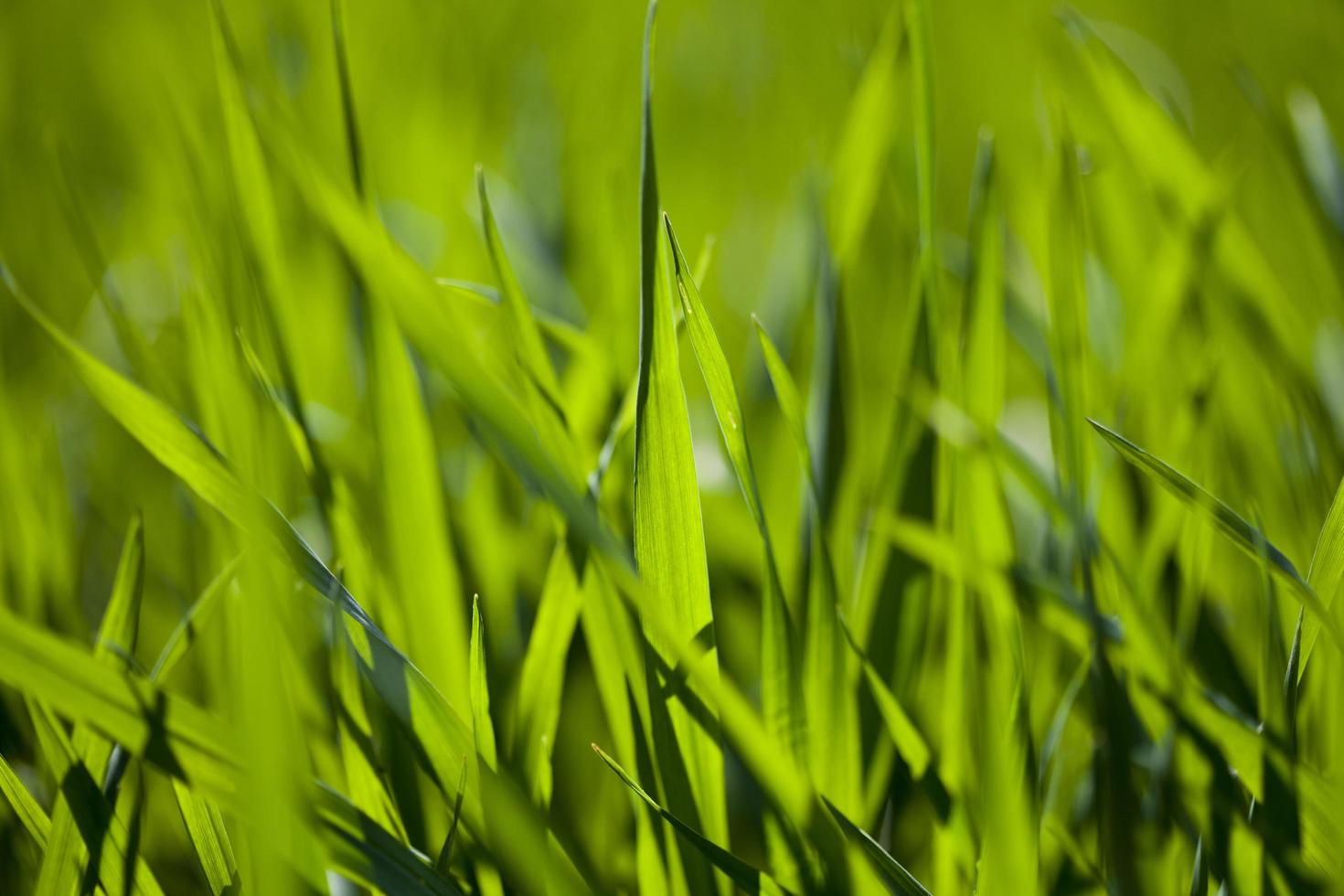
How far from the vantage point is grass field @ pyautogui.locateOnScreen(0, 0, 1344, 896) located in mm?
234

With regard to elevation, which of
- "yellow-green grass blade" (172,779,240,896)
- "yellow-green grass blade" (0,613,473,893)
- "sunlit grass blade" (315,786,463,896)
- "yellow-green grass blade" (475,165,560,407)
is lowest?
"yellow-green grass blade" (172,779,240,896)

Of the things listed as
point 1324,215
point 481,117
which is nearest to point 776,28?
point 481,117

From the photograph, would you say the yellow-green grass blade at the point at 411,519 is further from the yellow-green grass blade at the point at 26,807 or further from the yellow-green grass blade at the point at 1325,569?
the yellow-green grass blade at the point at 1325,569

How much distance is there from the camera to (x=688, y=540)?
251 millimetres

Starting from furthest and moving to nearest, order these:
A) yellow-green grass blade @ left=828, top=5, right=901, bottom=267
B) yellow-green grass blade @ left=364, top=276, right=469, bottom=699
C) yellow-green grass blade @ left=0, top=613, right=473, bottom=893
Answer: yellow-green grass blade @ left=828, top=5, right=901, bottom=267 → yellow-green grass blade @ left=364, top=276, right=469, bottom=699 → yellow-green grass blade @ left=0, top=613, right=473, bottom=893

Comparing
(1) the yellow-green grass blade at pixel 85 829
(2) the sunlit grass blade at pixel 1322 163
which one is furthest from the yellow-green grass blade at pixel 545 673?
(2) the sunlit grass blade at pixel 1322 163

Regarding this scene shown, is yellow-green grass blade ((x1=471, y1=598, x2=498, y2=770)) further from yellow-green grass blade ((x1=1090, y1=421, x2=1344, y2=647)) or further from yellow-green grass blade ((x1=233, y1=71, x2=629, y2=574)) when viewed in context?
yellow-green grass blade ((x1=1090, y1=421, x2=1344, y2=647))

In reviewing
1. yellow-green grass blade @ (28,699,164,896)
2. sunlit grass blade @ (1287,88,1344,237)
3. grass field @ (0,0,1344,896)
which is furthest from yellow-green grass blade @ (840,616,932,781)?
sunlit grass blade @ (1287,88,1344,237)

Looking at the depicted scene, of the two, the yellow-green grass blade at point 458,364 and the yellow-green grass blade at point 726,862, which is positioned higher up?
the yellow-green grass blade at point 458,364

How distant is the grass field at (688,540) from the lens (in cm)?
23

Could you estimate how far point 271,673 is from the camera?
0.60ft

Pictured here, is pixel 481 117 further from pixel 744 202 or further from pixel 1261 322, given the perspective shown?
pixel 1261 322

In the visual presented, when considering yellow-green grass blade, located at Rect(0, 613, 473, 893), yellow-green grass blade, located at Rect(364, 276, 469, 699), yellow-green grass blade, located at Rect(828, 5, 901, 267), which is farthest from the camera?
yellow-green grass blade, located at Rect(828, 5, 901, 267)

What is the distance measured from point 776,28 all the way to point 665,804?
1.12 m
